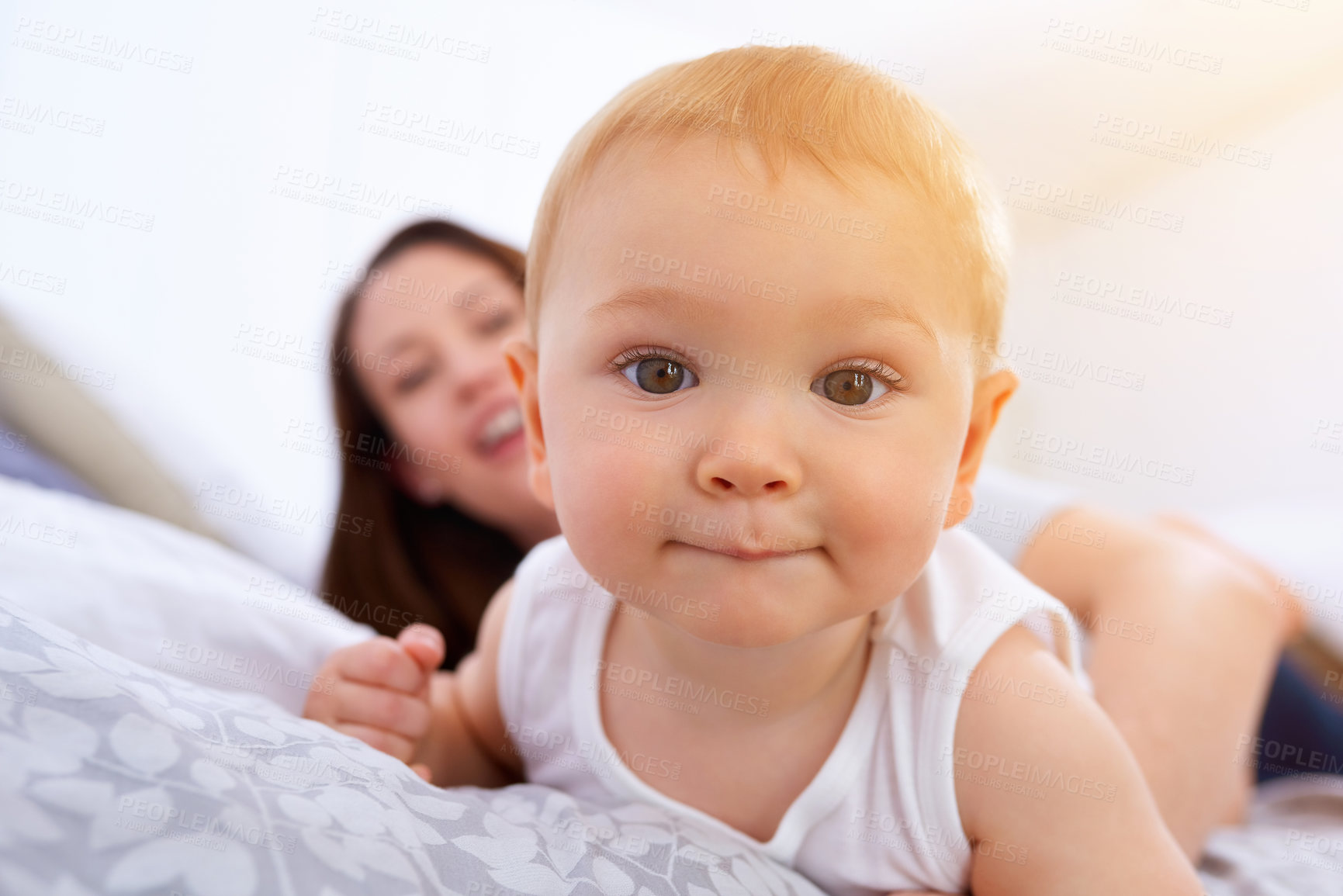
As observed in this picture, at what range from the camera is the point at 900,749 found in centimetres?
99

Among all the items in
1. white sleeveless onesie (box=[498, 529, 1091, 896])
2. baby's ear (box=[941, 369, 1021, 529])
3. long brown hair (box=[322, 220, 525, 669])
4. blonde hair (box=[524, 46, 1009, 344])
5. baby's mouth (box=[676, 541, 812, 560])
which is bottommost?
long brown hair (box=[322, 220, 525, 669])

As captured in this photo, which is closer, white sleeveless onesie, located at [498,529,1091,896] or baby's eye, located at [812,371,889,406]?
baby's eye, located at [812,371,889,406]

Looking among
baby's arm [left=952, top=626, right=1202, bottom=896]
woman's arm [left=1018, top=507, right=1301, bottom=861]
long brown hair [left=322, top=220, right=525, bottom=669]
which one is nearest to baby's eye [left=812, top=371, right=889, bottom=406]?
baby's arm [left=952, top=626, right=1202, bottom=896]

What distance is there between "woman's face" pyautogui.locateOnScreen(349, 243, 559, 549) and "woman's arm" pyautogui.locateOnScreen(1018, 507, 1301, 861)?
1000mm

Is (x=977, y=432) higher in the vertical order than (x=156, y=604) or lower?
higher

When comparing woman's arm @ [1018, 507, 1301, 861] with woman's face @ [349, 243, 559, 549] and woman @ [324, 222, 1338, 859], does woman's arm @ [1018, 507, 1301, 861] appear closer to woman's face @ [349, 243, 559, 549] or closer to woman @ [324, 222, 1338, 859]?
woman @ [324, 222, 1338, 859]

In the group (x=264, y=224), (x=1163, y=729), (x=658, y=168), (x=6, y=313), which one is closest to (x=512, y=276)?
(x=264, y=224)

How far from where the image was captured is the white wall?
2254 mm

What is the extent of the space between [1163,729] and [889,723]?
19.0 inches

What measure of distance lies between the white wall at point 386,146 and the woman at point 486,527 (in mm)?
209

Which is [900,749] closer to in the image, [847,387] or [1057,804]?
[1057,804]

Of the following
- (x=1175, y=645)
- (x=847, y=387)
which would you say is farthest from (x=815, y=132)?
(x=1175, y=645)

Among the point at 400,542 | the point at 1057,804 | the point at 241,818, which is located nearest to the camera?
the point at 241,818

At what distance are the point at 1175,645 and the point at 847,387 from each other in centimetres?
82
